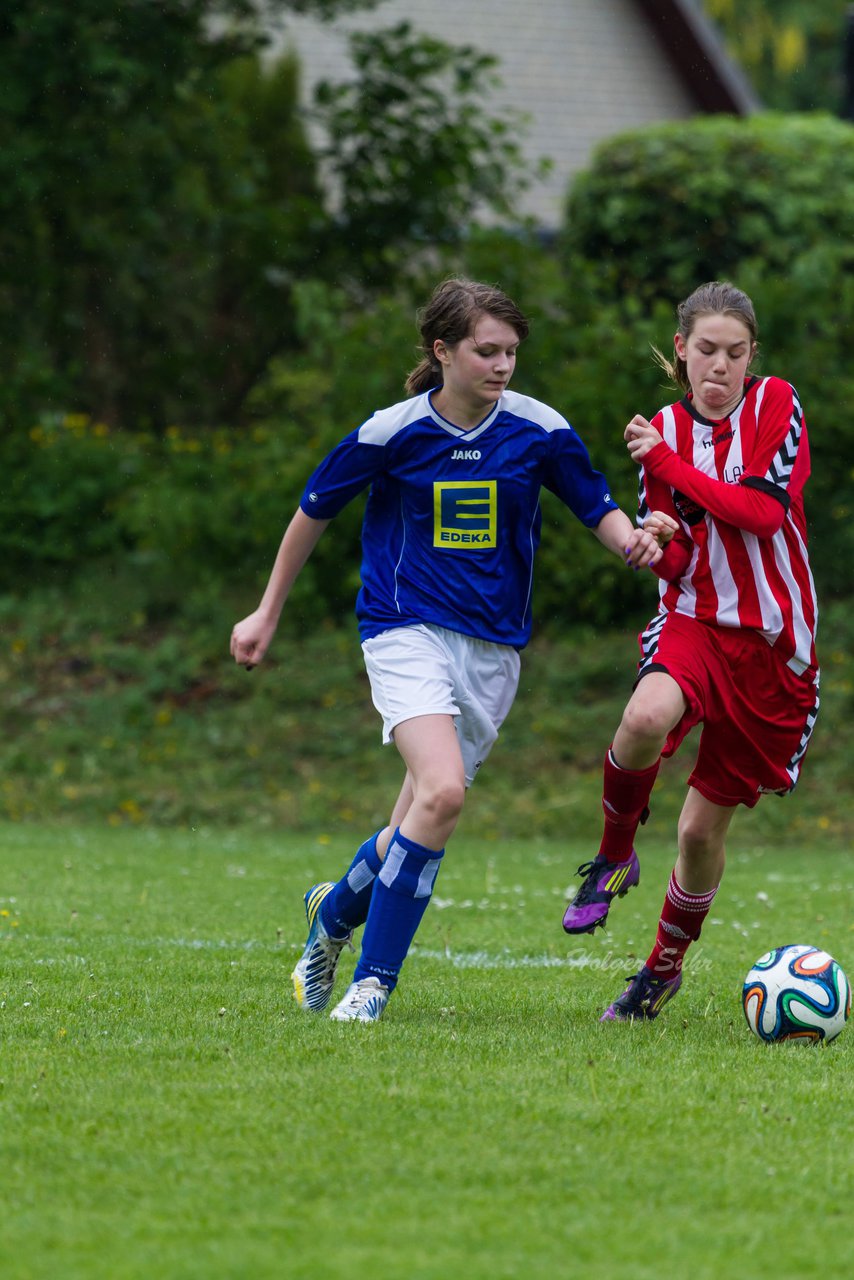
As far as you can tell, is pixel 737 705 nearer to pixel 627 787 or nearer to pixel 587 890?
pixel 627 787

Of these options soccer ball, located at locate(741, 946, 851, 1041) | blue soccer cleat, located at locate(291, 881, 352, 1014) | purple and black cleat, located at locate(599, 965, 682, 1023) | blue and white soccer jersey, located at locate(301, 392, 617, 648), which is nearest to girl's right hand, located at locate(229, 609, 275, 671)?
blue and white soccer jersey, located at locate(301, 392, 617, 648)

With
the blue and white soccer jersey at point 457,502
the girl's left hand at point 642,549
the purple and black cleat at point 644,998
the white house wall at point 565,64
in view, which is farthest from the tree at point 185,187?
the purple and black cleat at point 644,998

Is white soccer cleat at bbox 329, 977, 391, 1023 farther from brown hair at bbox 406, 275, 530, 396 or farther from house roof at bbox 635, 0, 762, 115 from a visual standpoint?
house roof at bbox 635, 0, 762, 115

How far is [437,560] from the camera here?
5293mm

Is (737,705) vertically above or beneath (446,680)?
beneath

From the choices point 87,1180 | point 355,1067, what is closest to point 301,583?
point 355,1067

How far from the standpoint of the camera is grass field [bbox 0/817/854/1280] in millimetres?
3020

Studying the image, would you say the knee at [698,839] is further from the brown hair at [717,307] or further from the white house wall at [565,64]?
the white house wall at [565,64]

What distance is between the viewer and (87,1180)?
3.35 metres

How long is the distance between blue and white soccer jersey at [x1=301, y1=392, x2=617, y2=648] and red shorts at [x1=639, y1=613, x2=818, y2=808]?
47 cm

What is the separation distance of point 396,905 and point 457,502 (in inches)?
48.3

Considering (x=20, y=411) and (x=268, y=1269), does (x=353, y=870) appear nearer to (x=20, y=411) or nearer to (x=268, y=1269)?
(x=268, y=1269)

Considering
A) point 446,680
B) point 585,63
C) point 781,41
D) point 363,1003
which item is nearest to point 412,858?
point 363,1003

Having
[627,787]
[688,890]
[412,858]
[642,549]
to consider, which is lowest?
[688,890]
